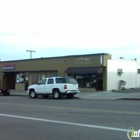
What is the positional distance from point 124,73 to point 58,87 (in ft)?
38.8

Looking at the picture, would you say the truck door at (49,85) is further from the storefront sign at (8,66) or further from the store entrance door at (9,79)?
the store entrance door at (9,79)

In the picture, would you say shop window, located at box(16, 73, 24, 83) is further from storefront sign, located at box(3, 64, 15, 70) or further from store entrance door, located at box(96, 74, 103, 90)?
store entrance door, located at box(96, 74, 103, 90)

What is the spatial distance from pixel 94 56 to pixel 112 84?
3810 mm

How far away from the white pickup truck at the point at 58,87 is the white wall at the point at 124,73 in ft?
23.9

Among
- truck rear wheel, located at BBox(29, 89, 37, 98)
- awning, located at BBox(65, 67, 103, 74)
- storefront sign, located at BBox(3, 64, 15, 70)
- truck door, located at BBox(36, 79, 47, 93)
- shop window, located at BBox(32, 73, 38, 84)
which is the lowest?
truck rear wheel, located at BBox(29, 89, 37, 98)

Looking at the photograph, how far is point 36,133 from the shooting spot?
27.1ft

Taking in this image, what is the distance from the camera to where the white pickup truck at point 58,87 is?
2353cm

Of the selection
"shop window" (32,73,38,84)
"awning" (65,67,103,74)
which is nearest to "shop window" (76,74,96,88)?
"awning" (65,67,103,74)

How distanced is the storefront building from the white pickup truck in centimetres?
605

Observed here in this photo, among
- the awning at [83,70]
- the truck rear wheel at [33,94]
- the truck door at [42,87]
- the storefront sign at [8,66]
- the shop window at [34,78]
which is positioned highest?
the storefront sign at [8,66]

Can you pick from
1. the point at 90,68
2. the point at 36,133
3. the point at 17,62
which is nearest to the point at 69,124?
the point at 36,133

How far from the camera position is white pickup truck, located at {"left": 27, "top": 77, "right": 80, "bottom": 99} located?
23531 millimetres

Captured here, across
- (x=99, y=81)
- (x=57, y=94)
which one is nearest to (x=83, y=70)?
(x=99, y=81)

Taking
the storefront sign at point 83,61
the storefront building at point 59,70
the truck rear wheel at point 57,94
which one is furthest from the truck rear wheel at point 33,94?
the storefront sign at point 83,61
